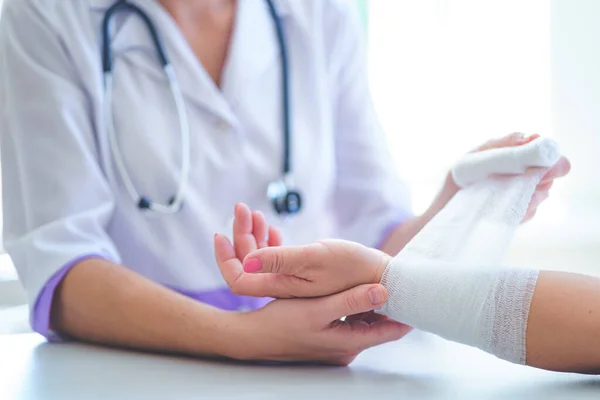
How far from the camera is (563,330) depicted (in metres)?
0.61

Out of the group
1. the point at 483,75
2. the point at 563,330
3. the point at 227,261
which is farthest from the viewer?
the point at 483,75

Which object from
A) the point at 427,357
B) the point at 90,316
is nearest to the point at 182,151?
the point at 90,316

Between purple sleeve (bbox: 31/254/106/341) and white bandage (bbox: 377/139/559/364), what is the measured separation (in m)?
0.37

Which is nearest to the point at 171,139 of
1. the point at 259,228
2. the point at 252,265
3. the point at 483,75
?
the point at 259,228

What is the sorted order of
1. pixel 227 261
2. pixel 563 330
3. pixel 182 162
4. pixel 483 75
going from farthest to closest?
pixel 483 75, pixel 182 162, pixel 227 261, pixel 563 330

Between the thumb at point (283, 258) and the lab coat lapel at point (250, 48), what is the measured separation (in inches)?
17.0

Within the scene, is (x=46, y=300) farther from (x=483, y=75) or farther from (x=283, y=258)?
(x=483, y=75)

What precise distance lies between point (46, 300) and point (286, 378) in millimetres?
328

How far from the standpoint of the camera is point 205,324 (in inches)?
29.5

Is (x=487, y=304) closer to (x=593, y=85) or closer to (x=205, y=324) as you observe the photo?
(x=205, y=324)

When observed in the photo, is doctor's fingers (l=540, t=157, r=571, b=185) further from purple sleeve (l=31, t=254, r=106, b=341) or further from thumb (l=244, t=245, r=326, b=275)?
purple sleeve (l=31, t=254, r=106, b=341)

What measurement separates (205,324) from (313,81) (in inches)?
18.4

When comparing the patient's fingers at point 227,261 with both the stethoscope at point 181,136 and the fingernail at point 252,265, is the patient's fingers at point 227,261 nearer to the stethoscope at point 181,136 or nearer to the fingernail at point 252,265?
the fingernail at point 252,265

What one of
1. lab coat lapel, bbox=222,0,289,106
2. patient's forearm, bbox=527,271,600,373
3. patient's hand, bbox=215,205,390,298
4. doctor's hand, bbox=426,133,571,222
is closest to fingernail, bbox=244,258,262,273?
patient's hand, bbox=215,205,390,298
